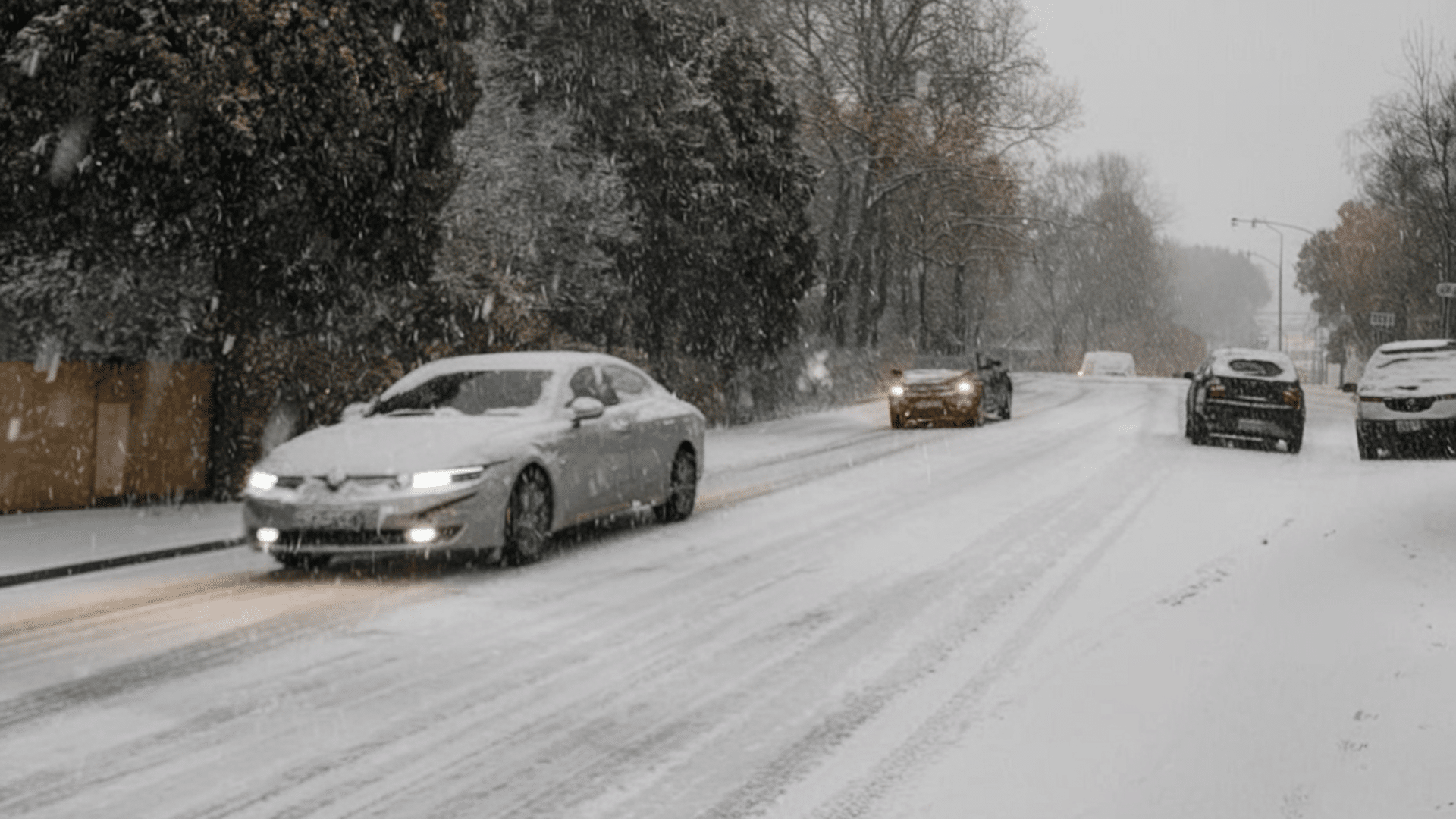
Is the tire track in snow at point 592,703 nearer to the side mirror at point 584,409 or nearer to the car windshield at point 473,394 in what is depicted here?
the side mirror at point 584,409

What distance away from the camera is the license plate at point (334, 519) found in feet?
31.4

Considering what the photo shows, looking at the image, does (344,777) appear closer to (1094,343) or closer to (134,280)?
(134,280)

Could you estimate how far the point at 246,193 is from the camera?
13594mm

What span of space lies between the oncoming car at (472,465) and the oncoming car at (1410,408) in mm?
12622

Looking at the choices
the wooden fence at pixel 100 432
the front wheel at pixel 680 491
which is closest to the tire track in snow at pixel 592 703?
the front wheel at pixel 680 491

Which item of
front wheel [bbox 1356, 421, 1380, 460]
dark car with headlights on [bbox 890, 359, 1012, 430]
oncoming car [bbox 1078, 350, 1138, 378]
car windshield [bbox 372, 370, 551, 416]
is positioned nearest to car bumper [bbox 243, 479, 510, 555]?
car windshield [bbox 372, 370, 551, 416]

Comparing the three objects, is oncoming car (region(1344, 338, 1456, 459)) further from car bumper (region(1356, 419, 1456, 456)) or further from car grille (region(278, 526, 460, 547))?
car grille (region(278, 526, 460, 547))

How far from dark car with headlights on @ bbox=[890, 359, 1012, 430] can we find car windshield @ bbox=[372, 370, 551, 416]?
16867mm

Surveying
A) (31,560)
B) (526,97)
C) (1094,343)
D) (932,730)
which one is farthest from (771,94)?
(1094,343)

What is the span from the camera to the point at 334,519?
959cm

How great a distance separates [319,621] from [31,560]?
3614 millimetres

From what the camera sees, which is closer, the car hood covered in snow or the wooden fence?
the car hood covered in snow

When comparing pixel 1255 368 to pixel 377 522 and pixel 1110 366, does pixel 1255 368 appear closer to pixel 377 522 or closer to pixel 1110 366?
pixel 377 522

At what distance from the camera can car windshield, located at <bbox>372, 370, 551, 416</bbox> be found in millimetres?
11289
